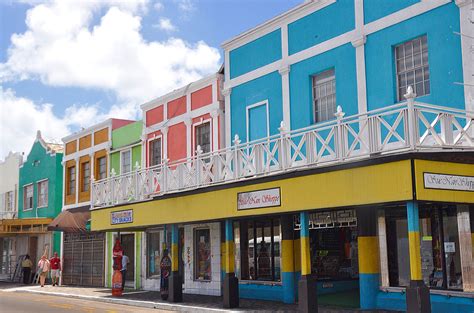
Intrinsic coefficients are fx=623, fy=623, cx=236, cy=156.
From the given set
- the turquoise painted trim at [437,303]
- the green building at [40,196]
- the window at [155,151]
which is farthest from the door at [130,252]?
the turquoise painted trim at [437,303]

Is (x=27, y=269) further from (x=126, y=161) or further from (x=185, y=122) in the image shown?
(x=185, y=122)

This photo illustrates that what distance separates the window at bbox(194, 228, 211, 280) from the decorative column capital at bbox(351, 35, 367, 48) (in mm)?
8883

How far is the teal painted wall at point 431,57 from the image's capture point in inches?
531

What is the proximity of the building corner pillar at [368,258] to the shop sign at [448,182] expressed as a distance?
3.72 metres

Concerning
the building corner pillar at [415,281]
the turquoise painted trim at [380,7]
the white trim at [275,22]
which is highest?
the white trim at [275,22]

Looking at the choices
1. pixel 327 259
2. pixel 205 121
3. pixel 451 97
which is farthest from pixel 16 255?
pixel 451 97

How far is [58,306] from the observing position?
63.0 feet

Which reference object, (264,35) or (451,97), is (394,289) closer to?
(451,97)

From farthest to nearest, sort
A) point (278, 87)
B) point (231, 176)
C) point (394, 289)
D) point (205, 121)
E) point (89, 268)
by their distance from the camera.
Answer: point (89, 268)
point (205, 121)
point (278, 87)
point (231, 176)
point (394, 289)

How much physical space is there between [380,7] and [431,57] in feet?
7.02

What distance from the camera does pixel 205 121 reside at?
70.9ft

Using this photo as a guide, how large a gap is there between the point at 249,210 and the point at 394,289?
3.94 meters

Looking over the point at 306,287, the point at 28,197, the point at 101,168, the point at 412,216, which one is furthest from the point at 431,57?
the point at 28,197

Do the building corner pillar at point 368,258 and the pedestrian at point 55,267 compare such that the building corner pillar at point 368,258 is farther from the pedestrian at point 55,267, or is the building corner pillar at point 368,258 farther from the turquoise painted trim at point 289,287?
the pedestrian at point 55,267
